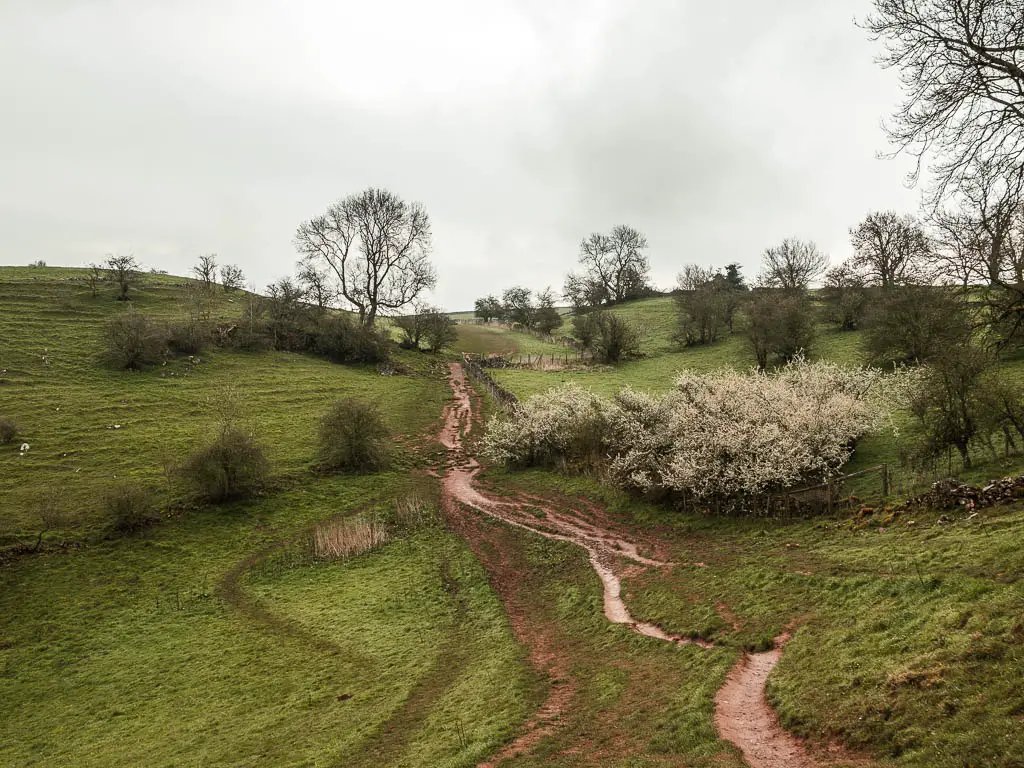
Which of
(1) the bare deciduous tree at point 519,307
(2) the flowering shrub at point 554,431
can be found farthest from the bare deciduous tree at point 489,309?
(2) the flowering shrub at point 554,431

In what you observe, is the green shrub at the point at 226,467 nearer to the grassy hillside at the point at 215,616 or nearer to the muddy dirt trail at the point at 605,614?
the grassy hillside at the point at 215,616

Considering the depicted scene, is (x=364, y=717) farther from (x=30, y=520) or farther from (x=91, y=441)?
(x=91, y=441)

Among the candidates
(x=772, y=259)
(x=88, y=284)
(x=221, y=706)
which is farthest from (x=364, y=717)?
(x=772, y=259)

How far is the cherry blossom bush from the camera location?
75.4 feet

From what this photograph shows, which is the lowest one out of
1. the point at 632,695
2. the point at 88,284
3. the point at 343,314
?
the point at 632,695

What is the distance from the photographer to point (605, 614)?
16.8 metres

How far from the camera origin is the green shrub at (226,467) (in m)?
29.7

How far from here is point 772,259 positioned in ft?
263

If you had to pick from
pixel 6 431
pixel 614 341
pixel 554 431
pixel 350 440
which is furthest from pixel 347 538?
pixel 614 341

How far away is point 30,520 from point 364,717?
2443cm

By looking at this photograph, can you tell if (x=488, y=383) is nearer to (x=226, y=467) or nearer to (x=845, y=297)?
(x=226, y=467)

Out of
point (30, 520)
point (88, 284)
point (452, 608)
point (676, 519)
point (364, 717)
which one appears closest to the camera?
point (364, 717)

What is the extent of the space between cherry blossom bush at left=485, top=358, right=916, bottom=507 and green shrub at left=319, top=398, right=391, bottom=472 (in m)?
9.14

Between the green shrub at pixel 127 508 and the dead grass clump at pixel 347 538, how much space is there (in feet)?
28.6
